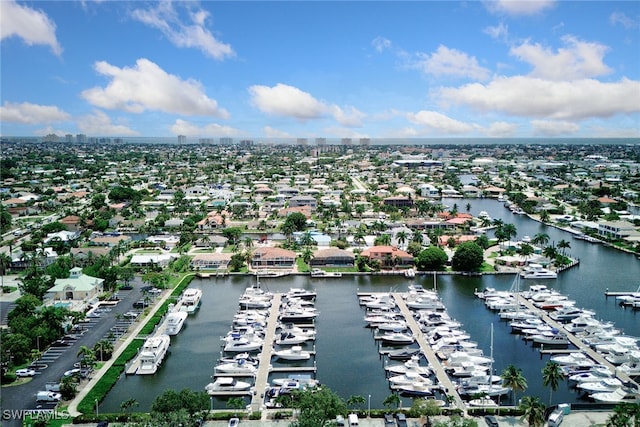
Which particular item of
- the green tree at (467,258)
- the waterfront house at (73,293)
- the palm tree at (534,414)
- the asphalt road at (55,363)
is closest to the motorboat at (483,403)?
the palm tree at (534,414)

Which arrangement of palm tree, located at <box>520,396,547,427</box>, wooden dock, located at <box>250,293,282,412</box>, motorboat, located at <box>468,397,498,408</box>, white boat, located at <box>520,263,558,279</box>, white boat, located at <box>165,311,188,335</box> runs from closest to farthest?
palm tree, located at <box>520,396,547,427</box>
motorboat, located at <box>468,397,498,408</box>
wooden dock, located at <box>250,293,282,412</box>
white boat, located at <box>165,311,188,335</box>
white boat, located at <box>520,263,558,279</box>

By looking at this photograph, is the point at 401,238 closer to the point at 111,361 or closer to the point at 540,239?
the point at 540,239

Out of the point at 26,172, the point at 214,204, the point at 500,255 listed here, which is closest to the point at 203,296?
the point at 500,255

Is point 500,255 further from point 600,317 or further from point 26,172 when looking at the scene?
point 26,172

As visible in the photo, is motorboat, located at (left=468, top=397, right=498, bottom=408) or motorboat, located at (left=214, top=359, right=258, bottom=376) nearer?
motorboat, located at (left=468, top=397, right=498, bottom=408)

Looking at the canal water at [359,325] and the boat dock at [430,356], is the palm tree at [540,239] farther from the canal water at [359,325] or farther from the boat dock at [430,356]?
the boat dock at [430,356]

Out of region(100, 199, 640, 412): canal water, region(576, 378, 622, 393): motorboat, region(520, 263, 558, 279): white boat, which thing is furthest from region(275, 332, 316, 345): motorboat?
region(520, 263, 558, 279): white boat

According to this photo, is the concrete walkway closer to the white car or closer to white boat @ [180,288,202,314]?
white boat @ [180,288,202,314]

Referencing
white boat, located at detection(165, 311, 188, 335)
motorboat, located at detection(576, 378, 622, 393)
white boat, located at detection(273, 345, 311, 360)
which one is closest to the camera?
motorboat, located at detection(576, 378, 622, 393)
